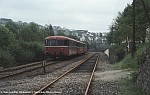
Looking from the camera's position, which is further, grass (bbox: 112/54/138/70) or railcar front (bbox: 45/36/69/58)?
railcar front (bbox: 45/36/69/58)

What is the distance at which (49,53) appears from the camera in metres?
41.9

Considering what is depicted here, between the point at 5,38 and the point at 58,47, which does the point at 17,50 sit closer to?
the point at 58,47

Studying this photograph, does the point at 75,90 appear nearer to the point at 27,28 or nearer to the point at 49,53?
the point at 49,53

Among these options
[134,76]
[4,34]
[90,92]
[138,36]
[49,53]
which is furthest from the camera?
[4,34]

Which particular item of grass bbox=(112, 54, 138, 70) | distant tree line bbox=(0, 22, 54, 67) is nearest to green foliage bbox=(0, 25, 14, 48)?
distant tree line bbox=(0, 22, 54, 67)

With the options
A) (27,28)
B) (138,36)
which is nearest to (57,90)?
(138,36)

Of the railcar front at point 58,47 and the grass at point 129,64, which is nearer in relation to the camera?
the grass at point 129,64

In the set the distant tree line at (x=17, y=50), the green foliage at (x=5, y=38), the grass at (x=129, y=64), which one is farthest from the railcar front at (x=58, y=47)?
the green foliage at (x=5, y=38)

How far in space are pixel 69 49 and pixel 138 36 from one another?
10.1 meters

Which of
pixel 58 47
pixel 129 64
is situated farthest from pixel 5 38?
pixel 129 64

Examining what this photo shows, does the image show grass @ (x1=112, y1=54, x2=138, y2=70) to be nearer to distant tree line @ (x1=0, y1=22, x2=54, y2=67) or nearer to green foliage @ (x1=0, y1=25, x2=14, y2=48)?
distant tree line @ (x1=0, y1=22, x2=54, y2=67)

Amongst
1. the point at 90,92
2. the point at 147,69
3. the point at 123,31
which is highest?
the point at 123,31

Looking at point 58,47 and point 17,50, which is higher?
point 58,47

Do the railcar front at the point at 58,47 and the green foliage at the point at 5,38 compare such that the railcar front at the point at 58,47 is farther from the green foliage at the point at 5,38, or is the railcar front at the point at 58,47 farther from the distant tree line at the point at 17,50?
the green foliage at the point at 5,38
